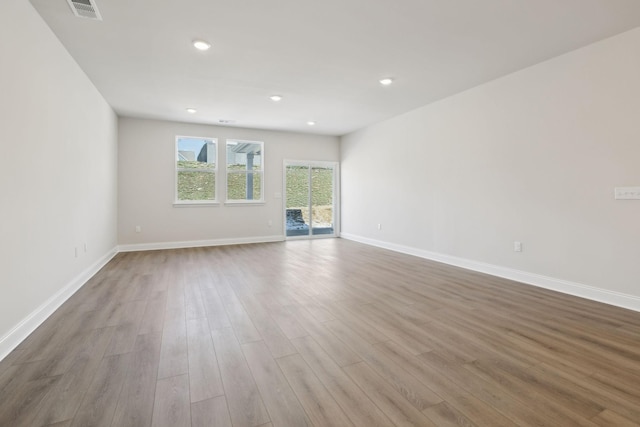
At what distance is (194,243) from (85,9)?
15.8 feet

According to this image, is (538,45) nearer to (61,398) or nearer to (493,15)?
(493,15)

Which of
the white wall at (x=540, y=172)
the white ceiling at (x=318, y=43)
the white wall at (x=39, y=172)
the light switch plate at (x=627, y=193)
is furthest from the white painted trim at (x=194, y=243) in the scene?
the light switch plate at (x=627, y=193)

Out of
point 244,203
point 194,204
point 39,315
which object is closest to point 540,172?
point 39,315

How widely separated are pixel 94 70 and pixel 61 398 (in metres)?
3.86

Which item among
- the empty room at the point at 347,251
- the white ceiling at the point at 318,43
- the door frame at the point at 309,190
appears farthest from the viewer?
the door frame at the point at 309,190

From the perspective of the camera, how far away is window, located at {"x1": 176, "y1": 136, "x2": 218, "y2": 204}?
263 inches

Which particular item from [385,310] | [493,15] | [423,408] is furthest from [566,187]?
[423,408]

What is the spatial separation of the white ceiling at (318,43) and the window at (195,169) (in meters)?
1.78

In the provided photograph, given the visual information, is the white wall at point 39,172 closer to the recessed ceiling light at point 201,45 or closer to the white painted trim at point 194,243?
the recessed ceiling light at point 201,45

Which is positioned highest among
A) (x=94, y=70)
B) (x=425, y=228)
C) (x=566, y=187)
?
(x=94, y=70)

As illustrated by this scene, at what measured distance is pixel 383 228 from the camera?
656 centimetres

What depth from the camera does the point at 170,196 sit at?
21.5 feet

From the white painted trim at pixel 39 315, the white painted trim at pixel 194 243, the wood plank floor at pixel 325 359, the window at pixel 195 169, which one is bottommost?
the wood plank floor at pixel 325 359

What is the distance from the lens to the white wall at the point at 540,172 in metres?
3.08
